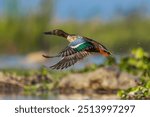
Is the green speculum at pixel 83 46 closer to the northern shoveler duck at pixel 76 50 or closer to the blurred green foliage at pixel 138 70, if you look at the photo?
the northern shoveler duck at pixel 76 50

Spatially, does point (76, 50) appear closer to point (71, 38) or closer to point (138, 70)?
point (71, 38)

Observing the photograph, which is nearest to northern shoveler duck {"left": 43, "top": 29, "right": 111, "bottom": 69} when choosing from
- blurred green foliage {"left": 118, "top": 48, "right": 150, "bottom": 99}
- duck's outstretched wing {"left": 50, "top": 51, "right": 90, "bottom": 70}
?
duck's outstretched wing {"left": 50, "top": 51, "right": 90, "bottom": 70}

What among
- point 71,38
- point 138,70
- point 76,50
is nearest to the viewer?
point 76,50

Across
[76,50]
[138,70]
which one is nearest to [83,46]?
[76,50]

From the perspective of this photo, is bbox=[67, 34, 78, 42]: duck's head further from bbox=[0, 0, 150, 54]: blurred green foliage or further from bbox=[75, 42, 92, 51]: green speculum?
bbox=[0, 0, 150, 54]: blurred green foliage

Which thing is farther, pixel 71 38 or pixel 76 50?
pixel 71 38

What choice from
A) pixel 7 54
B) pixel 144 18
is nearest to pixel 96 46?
pixel 144 18

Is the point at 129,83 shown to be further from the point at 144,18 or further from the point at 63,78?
the point at 144,18
